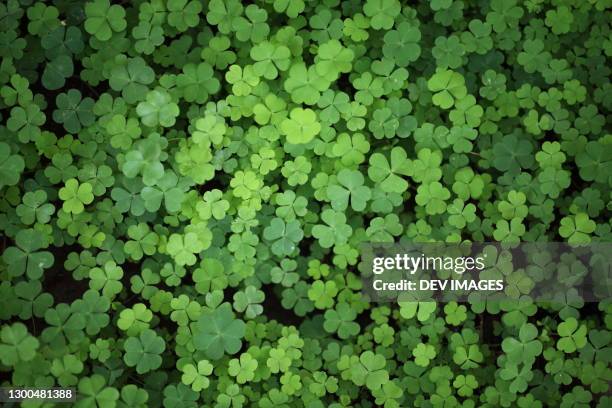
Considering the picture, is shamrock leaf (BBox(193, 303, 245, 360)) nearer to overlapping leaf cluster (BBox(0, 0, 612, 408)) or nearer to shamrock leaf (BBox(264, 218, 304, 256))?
overlapping leaf cluster (BBox(0, 0, 612, 408))

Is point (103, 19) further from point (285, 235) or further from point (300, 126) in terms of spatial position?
point (285, 235)

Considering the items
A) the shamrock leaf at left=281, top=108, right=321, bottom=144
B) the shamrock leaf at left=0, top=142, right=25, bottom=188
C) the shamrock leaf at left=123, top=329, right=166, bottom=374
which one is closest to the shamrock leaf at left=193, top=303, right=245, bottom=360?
the shamrock leaf at left=123, top=329, right=166, bottom=374

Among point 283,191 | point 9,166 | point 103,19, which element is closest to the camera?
point 9,166

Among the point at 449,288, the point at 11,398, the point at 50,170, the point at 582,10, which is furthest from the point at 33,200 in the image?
the point at 582,10

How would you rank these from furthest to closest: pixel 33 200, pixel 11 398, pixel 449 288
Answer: pixel 449 288, pixel 33 200, pixel 11 398

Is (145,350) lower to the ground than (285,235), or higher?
lower

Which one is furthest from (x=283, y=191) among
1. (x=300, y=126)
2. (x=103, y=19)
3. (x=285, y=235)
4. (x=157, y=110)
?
(x=103, y=19)

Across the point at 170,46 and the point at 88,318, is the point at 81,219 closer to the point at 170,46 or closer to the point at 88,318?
the point at 88,318

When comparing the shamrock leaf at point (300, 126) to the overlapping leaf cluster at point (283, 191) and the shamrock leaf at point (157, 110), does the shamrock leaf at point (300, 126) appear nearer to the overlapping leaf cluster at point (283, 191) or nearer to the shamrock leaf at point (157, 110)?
the overlapping leaf cluster at point (283, 191)
